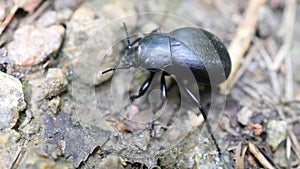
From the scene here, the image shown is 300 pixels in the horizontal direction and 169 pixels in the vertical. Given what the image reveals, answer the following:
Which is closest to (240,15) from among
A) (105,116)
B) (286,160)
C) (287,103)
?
(287,103)

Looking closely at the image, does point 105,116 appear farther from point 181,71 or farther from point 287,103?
point 287,103

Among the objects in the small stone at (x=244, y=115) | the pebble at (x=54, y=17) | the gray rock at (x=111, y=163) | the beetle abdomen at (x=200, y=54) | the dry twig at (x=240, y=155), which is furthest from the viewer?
the pebble at (x=54, y=17)

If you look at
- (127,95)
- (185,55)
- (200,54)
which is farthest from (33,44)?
(200,54)

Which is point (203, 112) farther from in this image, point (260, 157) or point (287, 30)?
point (287, 30)

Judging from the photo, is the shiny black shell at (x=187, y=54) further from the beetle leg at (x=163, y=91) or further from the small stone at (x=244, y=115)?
the small stone at (x=244, y=115)

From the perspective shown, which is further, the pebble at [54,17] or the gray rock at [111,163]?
the pebble at [54,17]

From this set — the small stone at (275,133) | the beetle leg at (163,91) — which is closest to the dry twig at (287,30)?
the small stone at (275,133)

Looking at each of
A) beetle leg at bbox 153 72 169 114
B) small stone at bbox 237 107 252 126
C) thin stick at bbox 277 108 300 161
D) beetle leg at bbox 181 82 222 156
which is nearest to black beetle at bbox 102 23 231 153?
beetle leg at bbox 181 82 222 156
